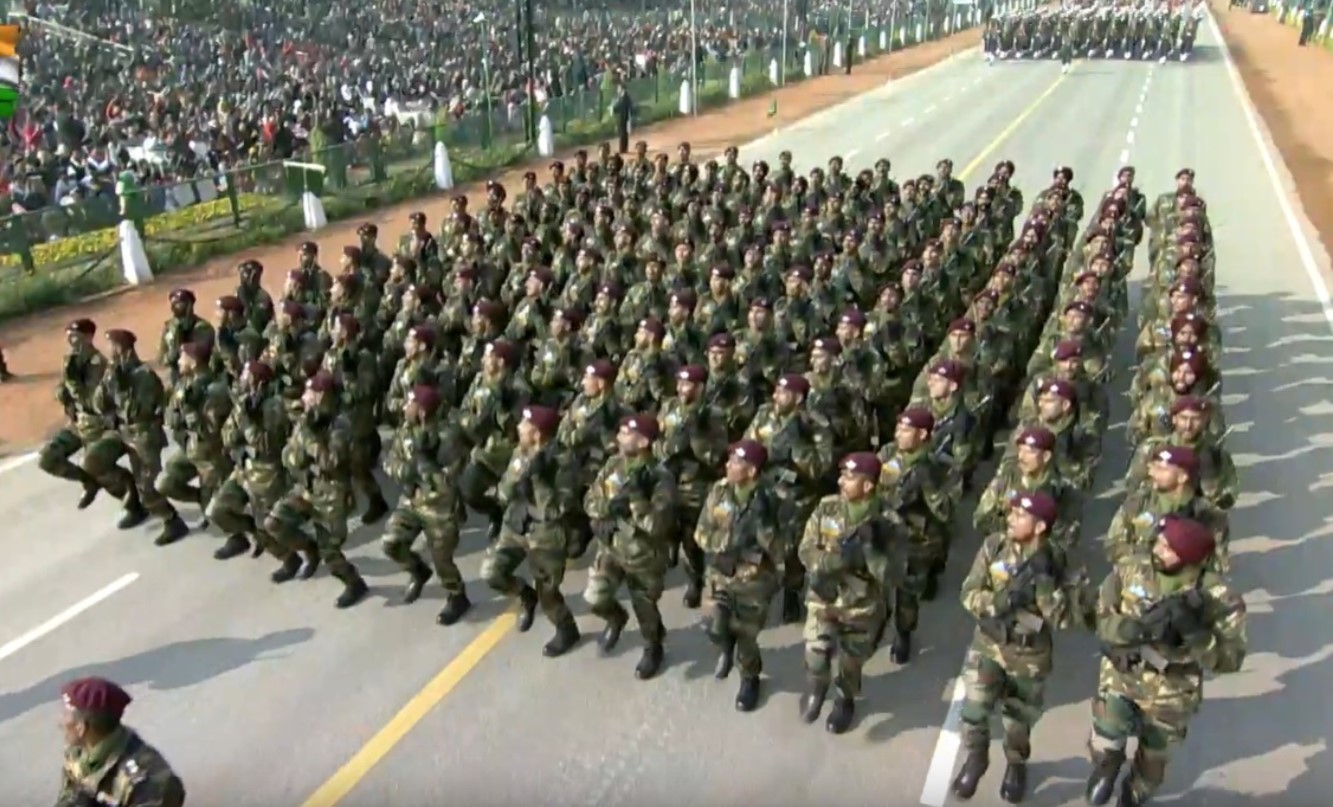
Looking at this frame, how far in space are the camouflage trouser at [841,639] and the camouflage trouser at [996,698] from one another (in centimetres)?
57

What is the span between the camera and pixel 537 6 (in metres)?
51.7

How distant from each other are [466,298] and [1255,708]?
22.9ft

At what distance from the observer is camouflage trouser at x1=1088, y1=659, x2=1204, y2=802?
5.24 m

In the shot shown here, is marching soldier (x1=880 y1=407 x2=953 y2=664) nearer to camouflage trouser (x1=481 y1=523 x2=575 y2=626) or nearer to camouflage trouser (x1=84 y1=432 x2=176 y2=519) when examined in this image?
camouflage trouser (x1=481 y1=523 x2=575 y2=626)

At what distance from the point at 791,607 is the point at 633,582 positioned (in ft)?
4.59

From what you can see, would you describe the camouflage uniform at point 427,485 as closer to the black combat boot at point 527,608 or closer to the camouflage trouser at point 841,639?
the black combat boot at point 527,608

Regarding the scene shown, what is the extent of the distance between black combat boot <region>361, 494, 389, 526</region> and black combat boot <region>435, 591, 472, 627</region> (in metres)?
1.61

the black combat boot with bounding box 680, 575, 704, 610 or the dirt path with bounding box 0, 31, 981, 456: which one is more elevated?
the dirt path with bounding box 0, 31, 981, 456

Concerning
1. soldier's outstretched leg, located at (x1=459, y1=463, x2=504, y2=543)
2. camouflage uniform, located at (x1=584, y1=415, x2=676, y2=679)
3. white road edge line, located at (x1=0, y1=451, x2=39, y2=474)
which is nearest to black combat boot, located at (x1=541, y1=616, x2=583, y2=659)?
camouflage uniform, located at (x1=584, y1=415, x2=676, y2=679)

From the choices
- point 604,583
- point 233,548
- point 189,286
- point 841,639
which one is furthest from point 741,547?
point 189,286

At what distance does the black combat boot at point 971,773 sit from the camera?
5781mm

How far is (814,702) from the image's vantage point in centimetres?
648

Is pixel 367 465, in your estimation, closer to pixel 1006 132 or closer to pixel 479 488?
pixel 479 488

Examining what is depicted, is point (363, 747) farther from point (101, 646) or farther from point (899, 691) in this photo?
point (899, 691)
